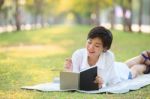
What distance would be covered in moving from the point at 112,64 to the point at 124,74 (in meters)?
0.79

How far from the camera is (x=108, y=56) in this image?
7.69m

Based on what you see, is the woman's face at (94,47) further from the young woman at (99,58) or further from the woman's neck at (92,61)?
the woman's neck at (92,61)

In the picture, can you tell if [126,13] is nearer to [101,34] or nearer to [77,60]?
[77,60]

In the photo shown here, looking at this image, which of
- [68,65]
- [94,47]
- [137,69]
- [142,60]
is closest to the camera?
[68,65]

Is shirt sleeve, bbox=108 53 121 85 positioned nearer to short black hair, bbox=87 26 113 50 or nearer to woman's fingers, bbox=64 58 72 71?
short black hair, bbox=87 26 113 50

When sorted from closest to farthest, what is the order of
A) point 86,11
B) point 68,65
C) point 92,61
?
point 68,65, point 92,61, point 86,11

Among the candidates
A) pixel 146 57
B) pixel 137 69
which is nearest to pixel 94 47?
pixel 137 69

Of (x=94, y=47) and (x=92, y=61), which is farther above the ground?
(x=94, y=47)

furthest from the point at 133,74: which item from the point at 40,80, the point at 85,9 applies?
the point at 85,9

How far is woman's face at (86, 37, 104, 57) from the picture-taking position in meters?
7.41

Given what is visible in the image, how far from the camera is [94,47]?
7.47 meters

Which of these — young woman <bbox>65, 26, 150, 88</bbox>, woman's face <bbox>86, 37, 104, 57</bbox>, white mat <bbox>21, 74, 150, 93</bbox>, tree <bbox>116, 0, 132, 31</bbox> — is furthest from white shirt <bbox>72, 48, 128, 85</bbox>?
tree <bbox>116, 0, 132, 31</bbox>

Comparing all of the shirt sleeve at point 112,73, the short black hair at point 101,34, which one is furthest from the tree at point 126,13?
the short black hair at point 101,34

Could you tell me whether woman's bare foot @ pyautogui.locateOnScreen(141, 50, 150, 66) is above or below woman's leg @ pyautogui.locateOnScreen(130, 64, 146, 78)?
above
